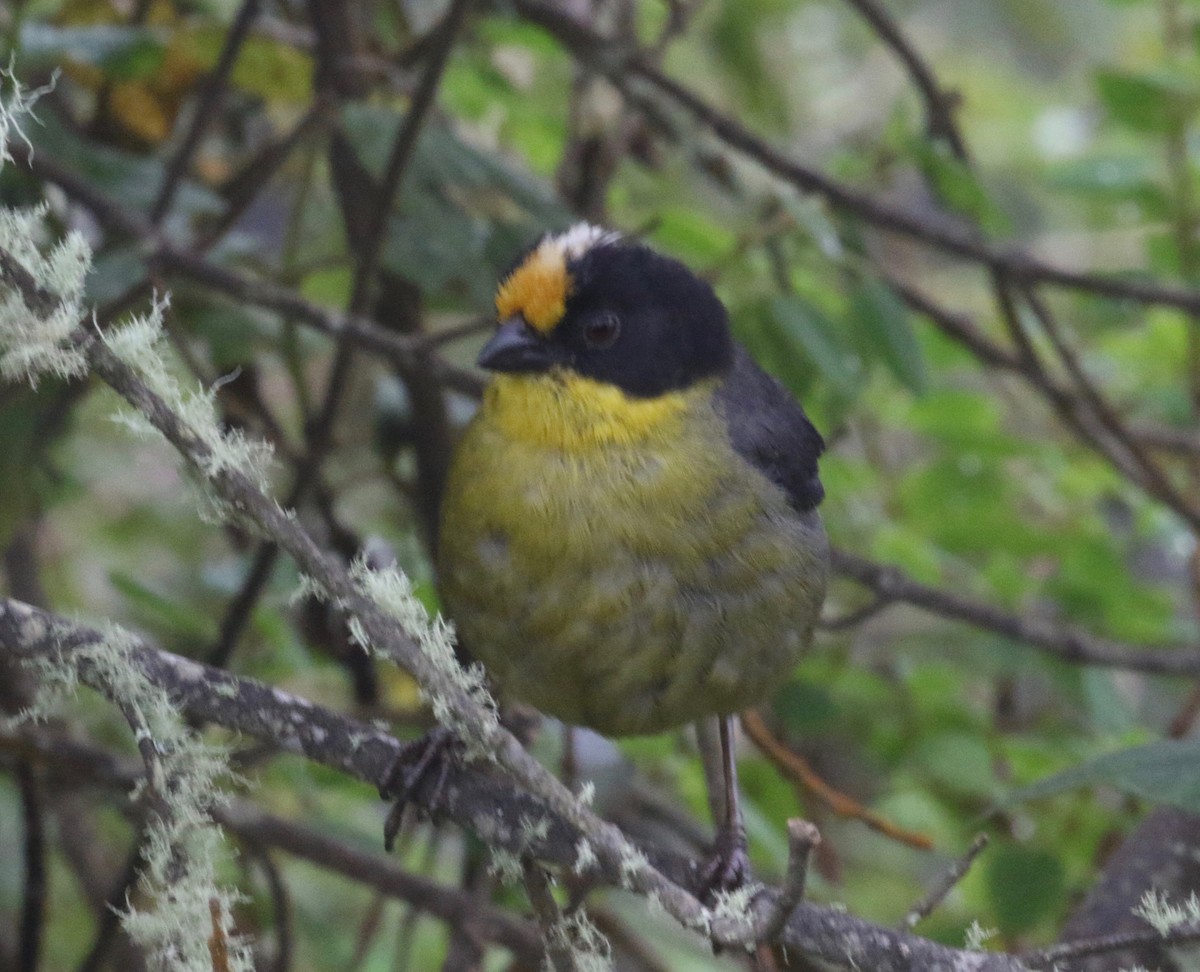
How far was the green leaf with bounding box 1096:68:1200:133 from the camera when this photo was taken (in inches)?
112

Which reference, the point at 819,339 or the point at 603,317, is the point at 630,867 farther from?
the point at 819,339

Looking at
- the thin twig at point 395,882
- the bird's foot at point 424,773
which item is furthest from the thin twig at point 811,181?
the thin twig at point 395,882

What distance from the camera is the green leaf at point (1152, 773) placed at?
140 cm

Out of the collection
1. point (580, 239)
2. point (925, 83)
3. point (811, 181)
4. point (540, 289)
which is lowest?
point (540, 289)

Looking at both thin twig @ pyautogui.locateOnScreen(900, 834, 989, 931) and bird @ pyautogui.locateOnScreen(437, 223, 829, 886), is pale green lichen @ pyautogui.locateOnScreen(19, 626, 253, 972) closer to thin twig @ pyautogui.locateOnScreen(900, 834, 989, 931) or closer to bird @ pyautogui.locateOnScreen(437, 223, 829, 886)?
thin twig @ pyautogui.locateOnScreen(900, 834, 989, 931)

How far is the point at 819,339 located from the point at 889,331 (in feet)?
0.47

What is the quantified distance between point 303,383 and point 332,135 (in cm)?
43

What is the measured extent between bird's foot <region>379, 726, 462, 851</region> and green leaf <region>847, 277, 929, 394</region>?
960 mm

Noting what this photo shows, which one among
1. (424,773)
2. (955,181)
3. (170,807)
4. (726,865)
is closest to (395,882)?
(424,773)

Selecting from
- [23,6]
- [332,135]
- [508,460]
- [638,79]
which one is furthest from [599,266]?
[23,6]

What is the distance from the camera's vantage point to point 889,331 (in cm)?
250

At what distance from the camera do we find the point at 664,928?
3.25 m

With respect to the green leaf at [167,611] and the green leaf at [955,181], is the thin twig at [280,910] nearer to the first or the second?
the green leaf at [167,611]

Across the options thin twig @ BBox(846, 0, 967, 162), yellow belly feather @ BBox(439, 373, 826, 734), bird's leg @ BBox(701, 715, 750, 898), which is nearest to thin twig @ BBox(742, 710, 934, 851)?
bird's leg @ BBox(701, 715, 750, 898)
